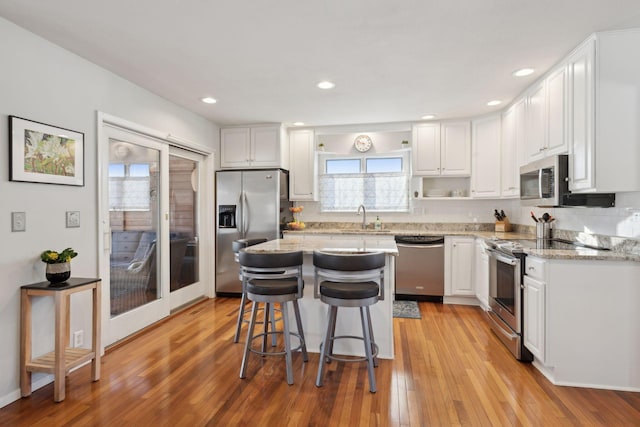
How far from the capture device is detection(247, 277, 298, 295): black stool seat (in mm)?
2500

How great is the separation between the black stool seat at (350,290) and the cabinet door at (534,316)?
1188 millimetres

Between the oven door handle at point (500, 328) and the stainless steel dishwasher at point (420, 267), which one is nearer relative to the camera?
the oven door handle at point (500, 328)

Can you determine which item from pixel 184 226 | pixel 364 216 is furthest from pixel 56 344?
pixel 364 216

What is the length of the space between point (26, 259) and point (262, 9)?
223cm

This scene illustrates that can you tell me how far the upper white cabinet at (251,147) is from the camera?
5004 millimetres

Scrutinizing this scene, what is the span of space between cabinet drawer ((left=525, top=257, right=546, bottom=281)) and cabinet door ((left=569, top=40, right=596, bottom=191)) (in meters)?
0.64

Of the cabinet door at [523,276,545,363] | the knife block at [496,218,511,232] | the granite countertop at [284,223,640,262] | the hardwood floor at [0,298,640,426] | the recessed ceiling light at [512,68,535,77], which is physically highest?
the recessed ceiling light at [512,68,535,77]

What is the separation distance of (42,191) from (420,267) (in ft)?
13.0

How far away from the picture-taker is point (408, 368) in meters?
2.72

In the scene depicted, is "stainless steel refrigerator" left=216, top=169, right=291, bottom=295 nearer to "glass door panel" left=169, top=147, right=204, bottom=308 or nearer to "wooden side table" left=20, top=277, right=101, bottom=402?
"glass door panel" left=169, top=147, right=204, bottom=308

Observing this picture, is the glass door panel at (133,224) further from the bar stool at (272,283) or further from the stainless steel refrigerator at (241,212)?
the bar stool at (272,283)

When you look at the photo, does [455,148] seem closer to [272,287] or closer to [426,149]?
[426,149]

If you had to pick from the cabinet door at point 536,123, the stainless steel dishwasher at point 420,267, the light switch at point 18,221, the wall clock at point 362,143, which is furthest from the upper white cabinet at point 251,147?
the cabinet door at point 536,123

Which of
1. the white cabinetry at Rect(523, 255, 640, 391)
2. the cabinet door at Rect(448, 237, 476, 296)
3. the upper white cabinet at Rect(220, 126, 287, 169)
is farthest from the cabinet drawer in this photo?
the upper white cabinet at Rect(220, 126, 287, 169)
